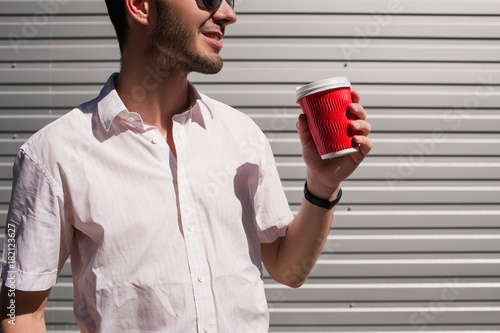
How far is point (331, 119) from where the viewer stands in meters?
1.45

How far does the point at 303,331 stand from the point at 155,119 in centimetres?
252

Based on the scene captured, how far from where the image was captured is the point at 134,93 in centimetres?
158

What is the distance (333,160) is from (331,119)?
0.15m

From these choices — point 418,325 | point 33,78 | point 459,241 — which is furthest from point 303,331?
→ point 33,78

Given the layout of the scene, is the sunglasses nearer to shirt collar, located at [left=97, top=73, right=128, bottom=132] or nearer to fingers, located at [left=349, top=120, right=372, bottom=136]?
shirt collar, located at [left=97, top=73, right=128, bottom=132]

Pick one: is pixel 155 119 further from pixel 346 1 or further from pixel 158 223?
pixel 346 1

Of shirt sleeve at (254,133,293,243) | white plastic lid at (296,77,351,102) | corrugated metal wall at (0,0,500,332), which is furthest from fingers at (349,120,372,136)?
corrugated metal wall at (0,0,500,332)

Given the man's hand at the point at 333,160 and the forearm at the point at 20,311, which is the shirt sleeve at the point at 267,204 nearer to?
the man's hand at the point at 333,160

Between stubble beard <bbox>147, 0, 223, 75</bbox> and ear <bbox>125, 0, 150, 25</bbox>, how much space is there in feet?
0.20

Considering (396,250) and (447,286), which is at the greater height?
(396,250)

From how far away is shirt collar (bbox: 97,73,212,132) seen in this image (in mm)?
1444

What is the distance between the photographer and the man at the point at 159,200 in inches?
52.4

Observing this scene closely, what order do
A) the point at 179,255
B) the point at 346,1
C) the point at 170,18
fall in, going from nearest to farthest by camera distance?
the point at 179,255
the point at 170,18
the point at 346,1

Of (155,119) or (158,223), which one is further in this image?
(155,119)
